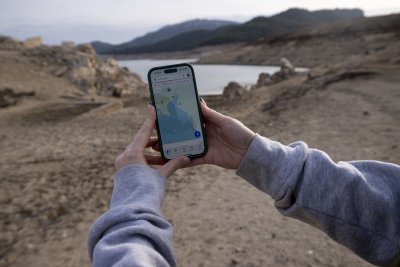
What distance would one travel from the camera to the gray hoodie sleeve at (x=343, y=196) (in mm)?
1566

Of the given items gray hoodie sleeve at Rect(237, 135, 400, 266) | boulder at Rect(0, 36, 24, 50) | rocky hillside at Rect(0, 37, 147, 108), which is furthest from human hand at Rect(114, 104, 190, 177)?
boulder at Rect(0, 36, 24, 50)

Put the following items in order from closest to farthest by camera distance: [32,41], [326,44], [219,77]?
1. [32,41]
2. [219,77]
3. [326,44]

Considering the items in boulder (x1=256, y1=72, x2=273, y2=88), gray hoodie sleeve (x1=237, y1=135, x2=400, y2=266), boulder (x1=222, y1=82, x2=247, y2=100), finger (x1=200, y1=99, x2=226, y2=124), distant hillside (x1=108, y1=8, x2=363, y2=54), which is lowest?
distant hillside (x1=108, y1=8, x2=363, y2=54)

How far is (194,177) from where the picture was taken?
5547mm

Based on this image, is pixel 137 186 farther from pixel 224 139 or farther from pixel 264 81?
pixel 264 81

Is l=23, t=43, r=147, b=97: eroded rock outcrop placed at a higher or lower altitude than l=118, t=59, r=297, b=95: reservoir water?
higher

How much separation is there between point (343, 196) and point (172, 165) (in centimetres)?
88

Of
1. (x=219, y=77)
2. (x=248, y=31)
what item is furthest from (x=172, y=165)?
(x=248, y=31)

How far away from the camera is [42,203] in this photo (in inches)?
184

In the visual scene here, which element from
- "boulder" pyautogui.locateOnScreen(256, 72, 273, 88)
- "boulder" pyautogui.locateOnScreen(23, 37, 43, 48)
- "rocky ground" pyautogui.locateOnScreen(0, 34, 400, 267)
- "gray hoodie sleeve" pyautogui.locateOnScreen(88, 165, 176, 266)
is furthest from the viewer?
"boulder" pyautogui.locateOnScreen(23, 37, 43, 48)

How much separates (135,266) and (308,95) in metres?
10.5

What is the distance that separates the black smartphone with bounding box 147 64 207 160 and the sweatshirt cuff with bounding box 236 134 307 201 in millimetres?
425

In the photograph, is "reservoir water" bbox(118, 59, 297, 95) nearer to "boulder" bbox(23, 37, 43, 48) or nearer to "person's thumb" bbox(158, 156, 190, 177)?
"boulder" bbox(23, 37, 43, 48)

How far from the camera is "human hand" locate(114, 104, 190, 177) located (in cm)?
171
